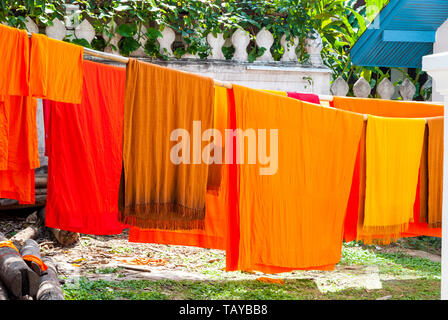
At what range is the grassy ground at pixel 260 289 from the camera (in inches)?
164

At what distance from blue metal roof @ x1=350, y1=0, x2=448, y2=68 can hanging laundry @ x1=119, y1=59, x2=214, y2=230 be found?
302 centimetres

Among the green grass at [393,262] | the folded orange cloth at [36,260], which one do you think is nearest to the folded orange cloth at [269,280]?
the green grass at [393,262]

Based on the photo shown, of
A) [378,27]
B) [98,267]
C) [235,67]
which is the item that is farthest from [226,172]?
[378,27]

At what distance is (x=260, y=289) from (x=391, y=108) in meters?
1.81

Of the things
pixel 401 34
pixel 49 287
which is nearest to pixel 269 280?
pixel 49 287

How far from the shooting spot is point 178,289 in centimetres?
438

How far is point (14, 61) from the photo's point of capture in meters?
2.50

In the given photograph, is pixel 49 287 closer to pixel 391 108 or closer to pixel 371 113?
pixel 371 113

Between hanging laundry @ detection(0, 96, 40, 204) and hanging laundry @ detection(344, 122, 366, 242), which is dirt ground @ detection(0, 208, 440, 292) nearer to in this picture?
hanging laundry @ detection(344, 122, 366, 242)

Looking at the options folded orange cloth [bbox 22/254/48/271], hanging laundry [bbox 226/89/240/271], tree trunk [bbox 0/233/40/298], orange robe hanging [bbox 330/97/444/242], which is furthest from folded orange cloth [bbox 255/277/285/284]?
tree trunk [bbox 0/233/40/298]

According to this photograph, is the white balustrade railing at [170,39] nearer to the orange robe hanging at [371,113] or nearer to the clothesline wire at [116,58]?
the orange robe hanging at [371,113]

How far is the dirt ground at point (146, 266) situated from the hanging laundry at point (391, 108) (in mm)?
1519

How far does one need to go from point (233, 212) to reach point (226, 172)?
0.30m
